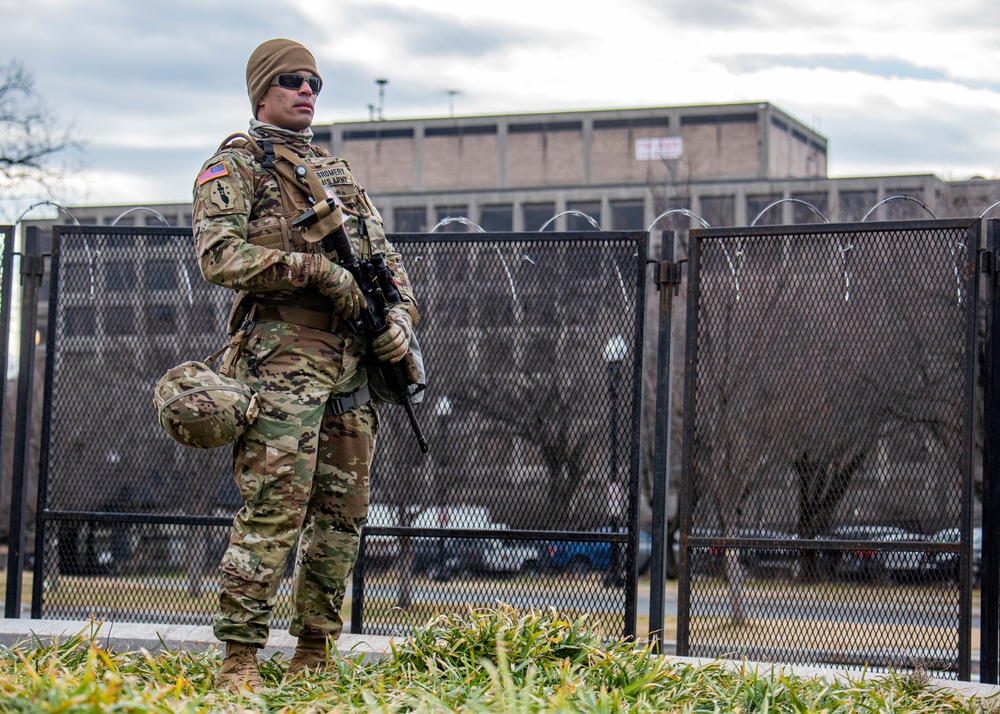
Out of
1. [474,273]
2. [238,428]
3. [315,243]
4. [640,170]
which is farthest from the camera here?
[640,170]

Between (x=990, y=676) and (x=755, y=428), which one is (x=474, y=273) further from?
(x=990, y=676)

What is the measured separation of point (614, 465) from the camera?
5125mm

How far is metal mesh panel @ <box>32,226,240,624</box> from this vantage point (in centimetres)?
545

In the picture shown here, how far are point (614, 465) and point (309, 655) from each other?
173 centimetres

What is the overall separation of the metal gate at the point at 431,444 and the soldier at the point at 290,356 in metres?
1.11

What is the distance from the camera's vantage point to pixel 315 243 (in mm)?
3945

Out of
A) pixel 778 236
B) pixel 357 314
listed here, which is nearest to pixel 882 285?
pixel 778 236

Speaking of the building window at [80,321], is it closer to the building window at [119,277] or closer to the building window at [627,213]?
the building window at [119,277]

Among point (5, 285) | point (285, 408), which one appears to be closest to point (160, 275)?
point (5, 285)

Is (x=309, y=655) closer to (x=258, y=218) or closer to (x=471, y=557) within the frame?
(x=471, y=557)

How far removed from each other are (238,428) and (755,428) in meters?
2.41

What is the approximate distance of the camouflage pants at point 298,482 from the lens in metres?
3.67

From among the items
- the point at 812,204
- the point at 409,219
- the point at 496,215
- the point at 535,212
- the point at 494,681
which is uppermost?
the point at 535,212

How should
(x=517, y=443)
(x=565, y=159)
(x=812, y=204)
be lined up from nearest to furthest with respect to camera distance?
(x=517, y=443)
(x=812, y=204)
(x=565, y=159)
